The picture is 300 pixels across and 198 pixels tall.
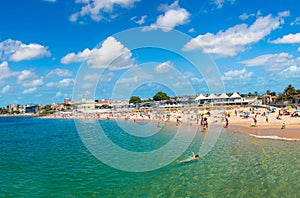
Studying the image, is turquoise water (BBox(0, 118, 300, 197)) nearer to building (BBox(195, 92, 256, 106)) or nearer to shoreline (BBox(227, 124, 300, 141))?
shoreline (BBox(227, 124, 300, 141))

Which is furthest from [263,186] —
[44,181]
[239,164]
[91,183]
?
[44,181]

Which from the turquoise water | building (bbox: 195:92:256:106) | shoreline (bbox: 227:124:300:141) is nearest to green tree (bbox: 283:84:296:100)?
building (bbox: 195:92:256:106)

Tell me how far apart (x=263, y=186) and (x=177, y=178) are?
4327 millimetres

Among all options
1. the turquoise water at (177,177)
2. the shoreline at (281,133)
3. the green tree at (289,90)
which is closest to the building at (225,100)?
the green tree at (289,90)

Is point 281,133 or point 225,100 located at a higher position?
point 225,100

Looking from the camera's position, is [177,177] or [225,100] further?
[225,100]

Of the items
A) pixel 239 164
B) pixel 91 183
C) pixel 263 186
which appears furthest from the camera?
pixel 239 164

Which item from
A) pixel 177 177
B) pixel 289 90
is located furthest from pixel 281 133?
pixel 289 90

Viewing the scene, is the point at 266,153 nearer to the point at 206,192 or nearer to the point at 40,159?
the point at 206,192

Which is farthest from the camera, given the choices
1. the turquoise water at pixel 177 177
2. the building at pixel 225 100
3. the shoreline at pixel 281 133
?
the building at pixel 225 100

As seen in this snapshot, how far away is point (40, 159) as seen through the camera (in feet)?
72.8

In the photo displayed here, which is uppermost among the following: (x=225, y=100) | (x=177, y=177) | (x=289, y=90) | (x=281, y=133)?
(x=289, y=90)

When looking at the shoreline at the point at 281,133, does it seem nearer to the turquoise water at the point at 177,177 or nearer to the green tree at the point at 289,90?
the turquoise water at the point at 177,177

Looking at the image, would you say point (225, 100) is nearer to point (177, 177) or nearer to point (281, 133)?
point (281, 133)
